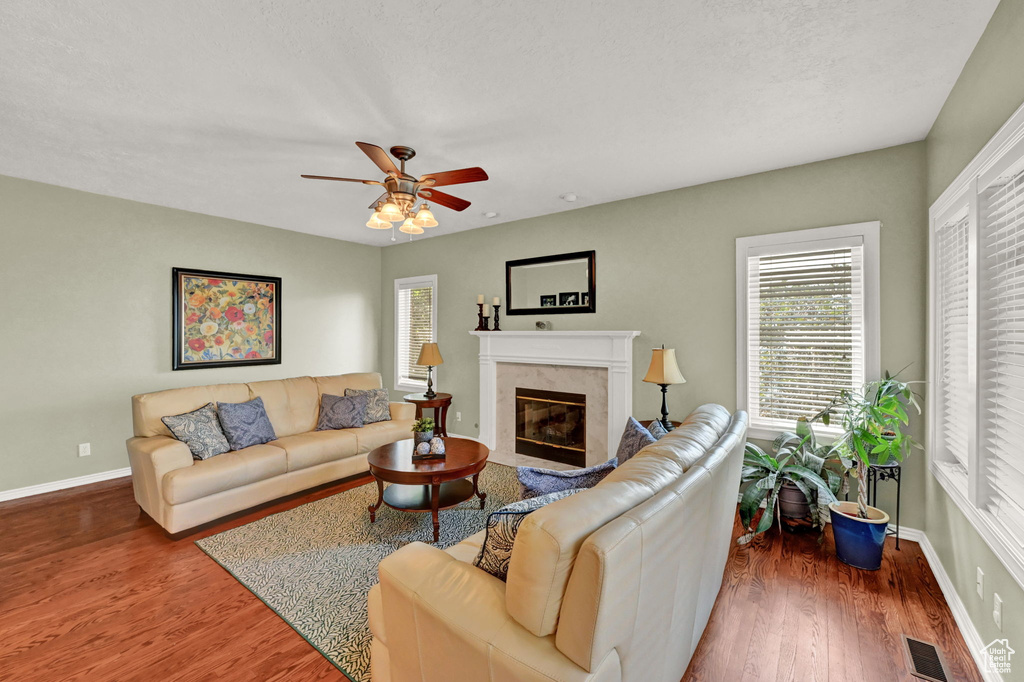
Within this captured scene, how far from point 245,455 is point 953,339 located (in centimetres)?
475

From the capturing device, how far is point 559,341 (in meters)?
4.55

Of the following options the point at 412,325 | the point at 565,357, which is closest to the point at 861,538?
the point at 565,357

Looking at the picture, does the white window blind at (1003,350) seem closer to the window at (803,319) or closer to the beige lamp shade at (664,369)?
the window at (803,319)

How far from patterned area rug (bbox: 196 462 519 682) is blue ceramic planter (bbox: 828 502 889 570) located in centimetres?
227

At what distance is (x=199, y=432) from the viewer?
3455mm

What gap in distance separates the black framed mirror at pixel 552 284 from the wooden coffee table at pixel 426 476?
1.80 metres

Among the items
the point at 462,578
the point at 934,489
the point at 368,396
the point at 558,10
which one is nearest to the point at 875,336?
the point at 934,489

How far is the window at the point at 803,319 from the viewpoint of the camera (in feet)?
10.2

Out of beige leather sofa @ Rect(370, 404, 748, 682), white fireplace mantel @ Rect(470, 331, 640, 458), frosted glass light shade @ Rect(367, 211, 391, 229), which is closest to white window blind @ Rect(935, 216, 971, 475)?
beige leather sofa @ Rect(370, 404, 748, 682)

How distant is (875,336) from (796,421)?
0.79 metres

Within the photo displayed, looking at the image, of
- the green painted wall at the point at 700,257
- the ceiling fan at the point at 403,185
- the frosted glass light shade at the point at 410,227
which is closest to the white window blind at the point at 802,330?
the green painted wall at the point at 700,257

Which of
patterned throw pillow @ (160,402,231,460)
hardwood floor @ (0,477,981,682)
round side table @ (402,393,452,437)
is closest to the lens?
hardwood floor @ (0,477,981,682)

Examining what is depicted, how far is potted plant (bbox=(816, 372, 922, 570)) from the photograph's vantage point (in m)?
2.59

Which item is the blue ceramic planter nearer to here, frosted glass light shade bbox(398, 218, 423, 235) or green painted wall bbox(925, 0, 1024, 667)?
green painted wall bbox(925, 0, 1024, 667)
